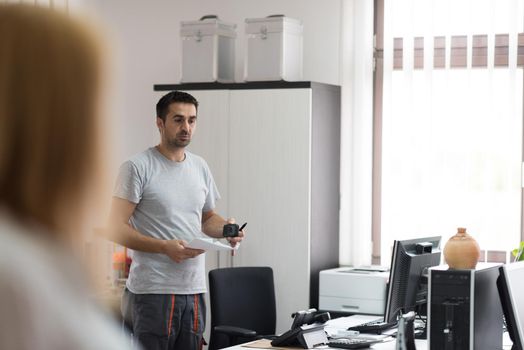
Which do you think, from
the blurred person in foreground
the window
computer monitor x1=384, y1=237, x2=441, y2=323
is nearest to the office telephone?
computer monitor x1=384, y1=237, x2=441, y2=323

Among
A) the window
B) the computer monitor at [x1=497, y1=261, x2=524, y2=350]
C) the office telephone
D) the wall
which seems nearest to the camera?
the computer monitor at [x1=497, y1=261, x2=524, y2=350]

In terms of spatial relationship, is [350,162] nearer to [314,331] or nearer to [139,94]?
[139,94]

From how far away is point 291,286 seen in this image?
5.26 meters

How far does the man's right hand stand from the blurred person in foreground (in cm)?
318

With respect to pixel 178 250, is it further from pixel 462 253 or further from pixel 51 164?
pixel 51 164

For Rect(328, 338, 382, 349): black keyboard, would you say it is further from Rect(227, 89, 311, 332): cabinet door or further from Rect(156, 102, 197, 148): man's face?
Rect(227, 89, 311, 332): cabinet door

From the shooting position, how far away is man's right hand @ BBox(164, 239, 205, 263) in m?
3.98

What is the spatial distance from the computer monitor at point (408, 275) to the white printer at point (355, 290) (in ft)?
3.83

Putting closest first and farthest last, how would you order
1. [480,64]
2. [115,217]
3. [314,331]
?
1. [314,331]
2. [115,217]
3. [480,64]

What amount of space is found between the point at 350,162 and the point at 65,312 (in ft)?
16.0

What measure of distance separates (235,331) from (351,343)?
0.91 metres

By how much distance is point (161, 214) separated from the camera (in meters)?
4.11

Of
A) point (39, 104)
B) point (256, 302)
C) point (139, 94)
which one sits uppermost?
point (139, 94)

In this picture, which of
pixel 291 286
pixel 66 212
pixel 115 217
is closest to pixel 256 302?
pixel 291 286
